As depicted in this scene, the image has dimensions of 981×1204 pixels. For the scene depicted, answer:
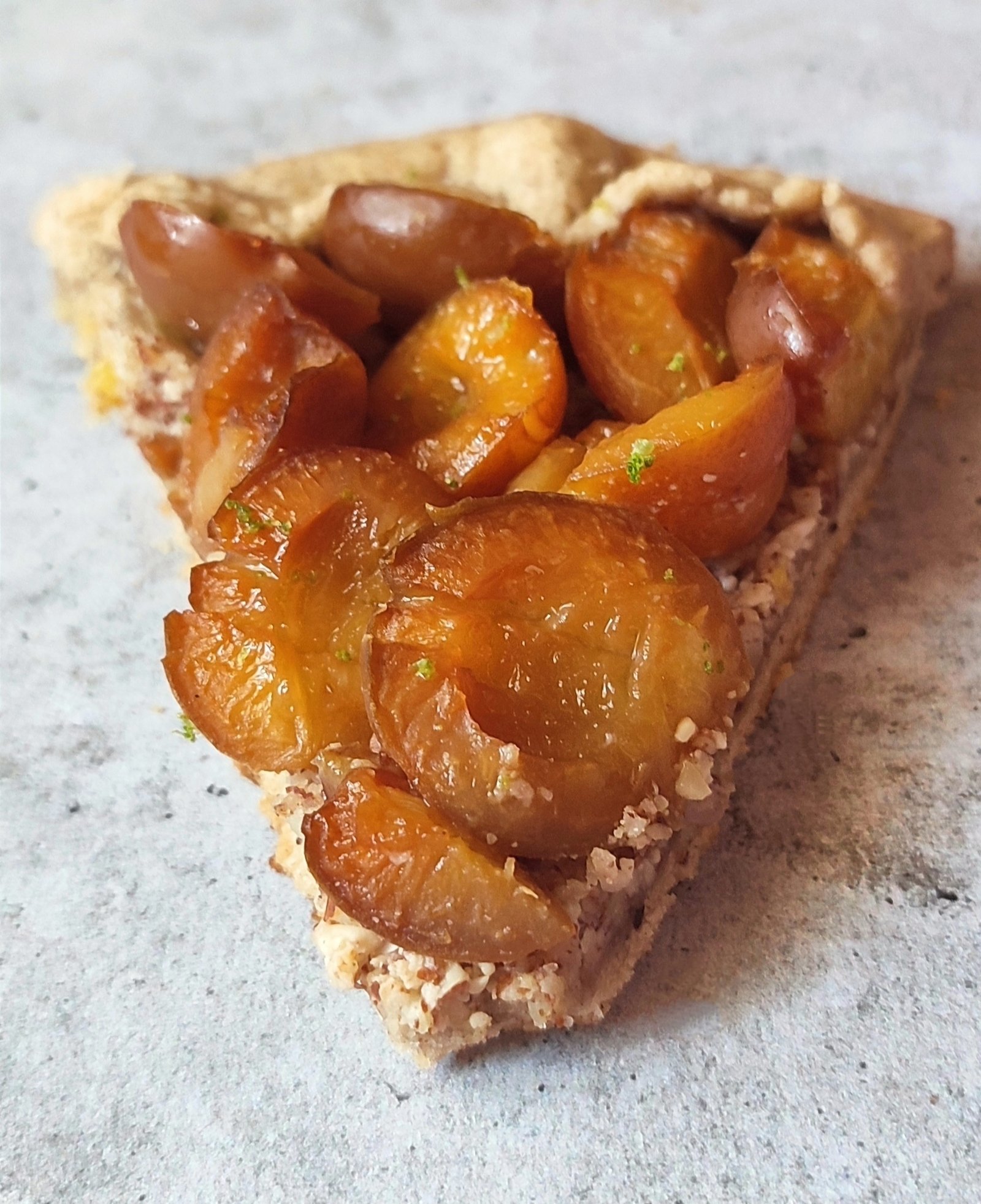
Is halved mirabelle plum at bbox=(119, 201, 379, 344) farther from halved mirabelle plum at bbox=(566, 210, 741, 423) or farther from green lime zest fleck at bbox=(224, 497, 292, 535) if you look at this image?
green lime zest fleck at bbox=(224, 497, 292, 535)

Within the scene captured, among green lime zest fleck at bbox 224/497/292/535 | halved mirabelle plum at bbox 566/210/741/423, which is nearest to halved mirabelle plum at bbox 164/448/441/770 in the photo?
green lime zest fleck at bbox 224/497/292/535

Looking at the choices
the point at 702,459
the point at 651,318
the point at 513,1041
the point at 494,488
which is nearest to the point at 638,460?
the point at 702,459

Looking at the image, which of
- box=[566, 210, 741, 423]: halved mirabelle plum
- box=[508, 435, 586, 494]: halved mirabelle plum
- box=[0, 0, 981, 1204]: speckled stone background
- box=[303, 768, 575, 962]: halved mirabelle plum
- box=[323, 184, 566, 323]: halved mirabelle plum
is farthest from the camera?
box=[323, 184, 566, 323]: halved mirabelle plum

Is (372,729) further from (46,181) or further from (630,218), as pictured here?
A: (46,181)

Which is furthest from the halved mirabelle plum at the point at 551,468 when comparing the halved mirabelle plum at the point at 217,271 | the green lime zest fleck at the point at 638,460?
the halved mirabelle plum at the point at 217,271

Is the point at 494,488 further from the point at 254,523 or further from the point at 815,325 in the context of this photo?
the point at 815,325

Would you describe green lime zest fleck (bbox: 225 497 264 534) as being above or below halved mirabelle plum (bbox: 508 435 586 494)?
below
